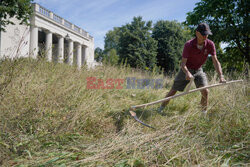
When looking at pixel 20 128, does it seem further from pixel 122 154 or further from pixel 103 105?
pixel 103 105

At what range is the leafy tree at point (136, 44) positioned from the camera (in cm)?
1772

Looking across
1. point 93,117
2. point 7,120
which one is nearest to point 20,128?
point 7,120

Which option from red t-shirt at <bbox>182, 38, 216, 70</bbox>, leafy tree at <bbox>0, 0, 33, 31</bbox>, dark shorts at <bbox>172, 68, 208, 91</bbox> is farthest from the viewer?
leafy tree at <bbox>0, 0, 33, 31</bbox>

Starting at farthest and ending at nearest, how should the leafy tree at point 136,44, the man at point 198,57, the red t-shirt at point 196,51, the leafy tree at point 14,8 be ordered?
the leafy tree at point 136,44
the leafy tree at point 14,8
the red t-shirt at point 196,51
the man at point 198,57

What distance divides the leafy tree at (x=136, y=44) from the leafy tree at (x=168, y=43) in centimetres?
245

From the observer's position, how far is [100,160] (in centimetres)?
139

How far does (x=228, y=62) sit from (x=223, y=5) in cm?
360

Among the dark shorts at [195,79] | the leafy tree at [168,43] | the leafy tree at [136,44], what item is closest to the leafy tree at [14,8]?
the dark shorts at [195,79]

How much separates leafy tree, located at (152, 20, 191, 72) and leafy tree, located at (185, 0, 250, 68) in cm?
1084

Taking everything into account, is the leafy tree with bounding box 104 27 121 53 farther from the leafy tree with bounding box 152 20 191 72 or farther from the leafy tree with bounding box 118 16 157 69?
the leafy tree with bounding box 118 16 157 69

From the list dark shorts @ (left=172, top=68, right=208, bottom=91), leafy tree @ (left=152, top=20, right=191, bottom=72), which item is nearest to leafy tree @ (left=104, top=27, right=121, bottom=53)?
leafy tree @ (left=152, top=20, right=191, bottom=72)

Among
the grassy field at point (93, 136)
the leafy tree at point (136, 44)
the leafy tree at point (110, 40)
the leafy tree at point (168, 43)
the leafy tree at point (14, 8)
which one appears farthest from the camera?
the leafy tree at point (110, 40)

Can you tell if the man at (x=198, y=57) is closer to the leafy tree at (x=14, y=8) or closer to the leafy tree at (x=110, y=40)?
the leafy tree at (x=14, y=8)

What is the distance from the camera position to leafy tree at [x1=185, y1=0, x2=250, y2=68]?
8.59 metres
